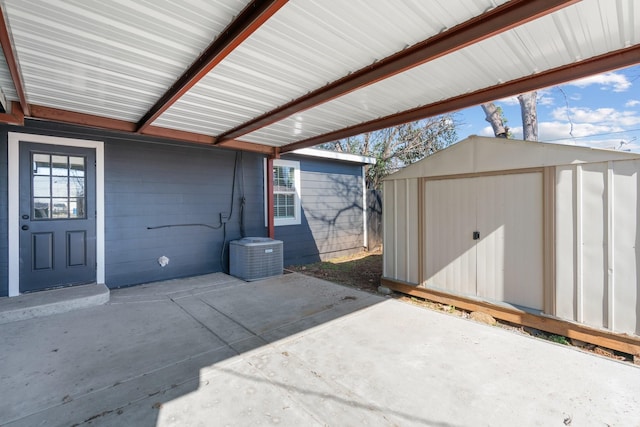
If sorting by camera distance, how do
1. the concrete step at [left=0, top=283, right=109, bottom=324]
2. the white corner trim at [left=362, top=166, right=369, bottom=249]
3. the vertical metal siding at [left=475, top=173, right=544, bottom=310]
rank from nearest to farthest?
the vertical metal siding at [left=475, top=173, right=544, bottom=310] → the concrete step at [left=0, top=283, right=109, bottom=324] → the white corner trim at [left=362, top=166, right=369, bottom=249]

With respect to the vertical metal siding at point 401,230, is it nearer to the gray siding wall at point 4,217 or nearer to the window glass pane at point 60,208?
the window glass pane at point 60,208

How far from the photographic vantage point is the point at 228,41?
6.94ft

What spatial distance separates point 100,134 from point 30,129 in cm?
76

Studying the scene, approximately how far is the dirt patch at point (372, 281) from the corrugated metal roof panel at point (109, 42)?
12.7 ft

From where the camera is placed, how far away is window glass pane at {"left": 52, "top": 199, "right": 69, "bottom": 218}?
166 inches

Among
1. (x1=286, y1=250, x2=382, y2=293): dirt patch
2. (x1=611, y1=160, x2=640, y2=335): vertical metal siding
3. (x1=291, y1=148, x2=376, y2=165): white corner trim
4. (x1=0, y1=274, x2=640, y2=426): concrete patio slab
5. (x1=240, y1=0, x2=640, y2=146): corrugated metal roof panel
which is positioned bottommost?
(x1=0, y1=274, x2=640, y2=426): concrete patio slab

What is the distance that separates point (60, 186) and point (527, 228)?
6006 mm

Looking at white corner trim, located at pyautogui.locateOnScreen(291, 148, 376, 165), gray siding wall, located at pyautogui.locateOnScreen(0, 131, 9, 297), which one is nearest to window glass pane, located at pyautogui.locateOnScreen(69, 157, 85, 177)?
gray siding wall, located at pyautogui.locateOnScreen(0, 131, 9, 297)

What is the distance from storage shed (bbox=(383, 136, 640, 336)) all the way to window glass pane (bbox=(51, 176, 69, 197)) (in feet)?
15.6

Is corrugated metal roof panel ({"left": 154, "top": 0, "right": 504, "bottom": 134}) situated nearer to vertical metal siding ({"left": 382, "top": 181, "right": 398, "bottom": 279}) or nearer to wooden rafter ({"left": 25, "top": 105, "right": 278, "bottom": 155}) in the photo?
wooden rafter ({"left": 25, "top": 105, "right": 278, "bottom": 155})

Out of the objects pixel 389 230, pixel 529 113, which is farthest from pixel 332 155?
pixel 529 113

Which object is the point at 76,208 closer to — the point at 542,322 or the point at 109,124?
the point at 109,124

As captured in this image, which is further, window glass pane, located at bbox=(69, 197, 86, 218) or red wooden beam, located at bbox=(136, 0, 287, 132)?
window glass pane, located at bbox=(69, 197, 86, 218)

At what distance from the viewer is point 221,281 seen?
5.18 m
